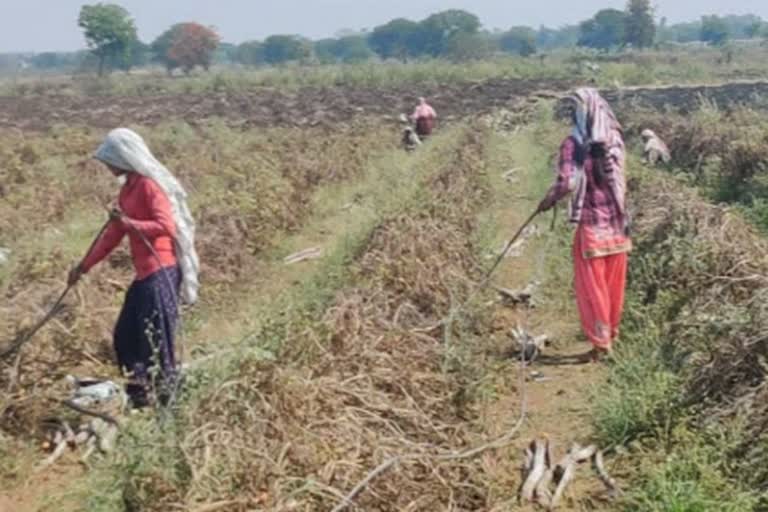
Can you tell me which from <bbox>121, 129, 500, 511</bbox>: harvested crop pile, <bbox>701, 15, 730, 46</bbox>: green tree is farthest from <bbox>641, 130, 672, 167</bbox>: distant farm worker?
<bbox>701, 15, 730, 46</bbox>: green tree

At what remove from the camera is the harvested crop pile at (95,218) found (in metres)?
6.32

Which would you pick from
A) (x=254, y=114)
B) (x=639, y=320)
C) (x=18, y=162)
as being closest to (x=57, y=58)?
(x=254, y=114)

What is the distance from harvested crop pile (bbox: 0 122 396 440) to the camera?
6316mm

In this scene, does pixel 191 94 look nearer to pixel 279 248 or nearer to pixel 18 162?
pixel 18 162

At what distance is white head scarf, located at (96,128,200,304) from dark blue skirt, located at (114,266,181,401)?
73mm

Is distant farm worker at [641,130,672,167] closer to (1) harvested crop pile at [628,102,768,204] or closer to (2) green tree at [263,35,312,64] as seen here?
(1) harvested crop pile at [628,102,768,204]

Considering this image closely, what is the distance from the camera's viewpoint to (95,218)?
488 inches

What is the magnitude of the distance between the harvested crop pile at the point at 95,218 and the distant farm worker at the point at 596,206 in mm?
3080

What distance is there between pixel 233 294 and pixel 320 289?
153 centimetres

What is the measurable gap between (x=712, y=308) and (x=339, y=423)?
284 centimetres

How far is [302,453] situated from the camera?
4.14 meters

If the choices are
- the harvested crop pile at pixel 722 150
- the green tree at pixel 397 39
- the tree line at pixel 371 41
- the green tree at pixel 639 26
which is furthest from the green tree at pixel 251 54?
the harvested crop pile at pixel 722 150

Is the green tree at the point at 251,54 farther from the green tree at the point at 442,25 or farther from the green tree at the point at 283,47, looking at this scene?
the green tree at the point at 442,25

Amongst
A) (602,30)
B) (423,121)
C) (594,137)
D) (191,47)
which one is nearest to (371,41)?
(602,30)
